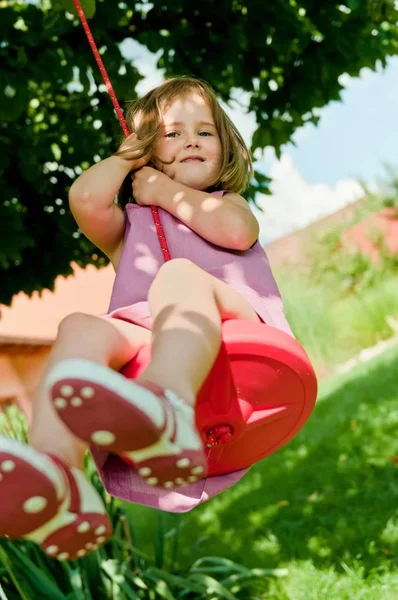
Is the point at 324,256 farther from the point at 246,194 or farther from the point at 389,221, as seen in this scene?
the point at 246,194

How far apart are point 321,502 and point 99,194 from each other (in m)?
3.76

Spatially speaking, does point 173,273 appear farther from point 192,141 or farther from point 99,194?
point 192,141

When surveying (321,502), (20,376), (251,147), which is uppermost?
(251,147)

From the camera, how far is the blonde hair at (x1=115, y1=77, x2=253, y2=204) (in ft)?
7.96

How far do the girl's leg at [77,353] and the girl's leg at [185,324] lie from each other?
117 millimetres

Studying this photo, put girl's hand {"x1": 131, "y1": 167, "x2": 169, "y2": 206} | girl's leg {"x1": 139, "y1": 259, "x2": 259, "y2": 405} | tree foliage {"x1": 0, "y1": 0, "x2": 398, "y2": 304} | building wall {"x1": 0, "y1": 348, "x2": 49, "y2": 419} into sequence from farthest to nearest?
1. building wall {"x1": 0, "y1": 348, "x2": 49, "y2": 419}
2. tree foliage {"x1": 0, "y1": 0, "x2": 398, "y2": 304}
3. girl's hand {"x1": 131, "y1": 167, "x2": 169, "y2": 206}
4. girl's leg {"x1": 139, "y1": 259, "x2": 259, "y2": 405}

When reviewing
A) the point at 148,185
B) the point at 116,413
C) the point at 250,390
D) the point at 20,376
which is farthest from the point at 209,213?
the point at 20,376

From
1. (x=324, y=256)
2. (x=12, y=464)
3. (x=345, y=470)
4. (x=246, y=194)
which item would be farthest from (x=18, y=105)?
(x=324, y=256)

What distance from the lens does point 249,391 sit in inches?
75.9

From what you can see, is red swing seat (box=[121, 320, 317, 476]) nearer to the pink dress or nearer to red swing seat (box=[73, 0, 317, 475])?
red swing seat (box=[73, 0, 317, 475])

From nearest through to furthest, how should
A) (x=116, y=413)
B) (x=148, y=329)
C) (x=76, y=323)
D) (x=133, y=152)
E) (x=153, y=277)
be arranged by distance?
(x=116, y=413)
(x=76, y=323)
(x=148, y=329)
(x=153, y=277)
(x=133, y=152)

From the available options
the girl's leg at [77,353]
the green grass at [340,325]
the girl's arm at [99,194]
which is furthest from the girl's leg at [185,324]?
the green grass at [340,325]

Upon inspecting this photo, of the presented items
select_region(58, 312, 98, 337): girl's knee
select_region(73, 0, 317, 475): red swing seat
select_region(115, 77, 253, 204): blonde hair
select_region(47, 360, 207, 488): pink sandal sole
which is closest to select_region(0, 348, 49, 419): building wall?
select_region(115, 77, 253, 204): blonde hair

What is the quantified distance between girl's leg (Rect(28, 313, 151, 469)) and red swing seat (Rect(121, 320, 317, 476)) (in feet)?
0.19
